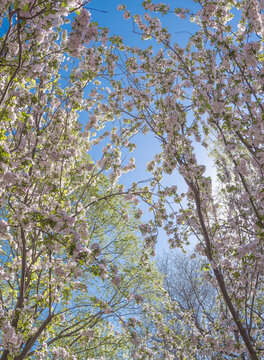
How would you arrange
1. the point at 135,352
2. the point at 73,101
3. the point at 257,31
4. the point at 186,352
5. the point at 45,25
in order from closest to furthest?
the point at 45,25 → the point at 257,31 → the point at 135,352 → the point at 73,101 → the point at 186,352

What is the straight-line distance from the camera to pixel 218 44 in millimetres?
4715

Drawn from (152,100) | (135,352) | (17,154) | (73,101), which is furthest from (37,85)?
(135,352)

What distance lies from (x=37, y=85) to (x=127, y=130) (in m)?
2.16

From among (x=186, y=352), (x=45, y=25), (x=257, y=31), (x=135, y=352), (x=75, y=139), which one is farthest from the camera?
(x=186, y=352)

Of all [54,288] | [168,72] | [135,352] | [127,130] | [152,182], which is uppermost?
[168,72]

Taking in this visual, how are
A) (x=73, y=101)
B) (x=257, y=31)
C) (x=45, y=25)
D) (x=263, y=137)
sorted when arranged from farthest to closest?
1. (x=73, y=101)
2. (x=257, y=31)
3. (x=263, y=137)
4. (x=45, y=25)

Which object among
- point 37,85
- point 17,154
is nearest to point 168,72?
point 37,85

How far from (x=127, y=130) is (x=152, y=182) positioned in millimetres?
1374

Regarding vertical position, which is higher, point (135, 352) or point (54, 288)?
point (54, 288)

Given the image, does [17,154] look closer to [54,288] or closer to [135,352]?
[54,288]

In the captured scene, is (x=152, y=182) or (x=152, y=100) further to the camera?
(x=152, y=100)

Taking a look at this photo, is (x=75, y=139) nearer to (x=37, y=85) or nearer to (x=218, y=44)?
(x=37, y=85)

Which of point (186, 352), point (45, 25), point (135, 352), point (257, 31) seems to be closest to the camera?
point (45, 25)

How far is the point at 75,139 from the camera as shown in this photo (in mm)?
5867
